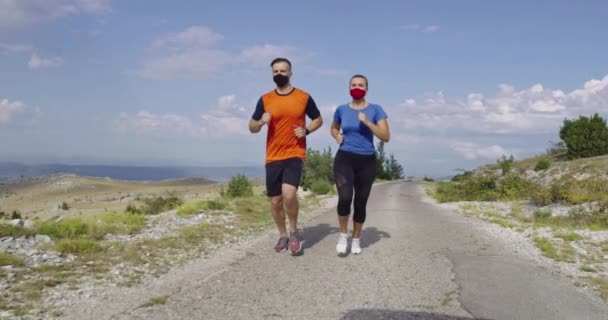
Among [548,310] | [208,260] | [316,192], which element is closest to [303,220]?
[208,260]

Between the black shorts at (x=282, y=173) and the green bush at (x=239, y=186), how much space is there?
13.4 meters

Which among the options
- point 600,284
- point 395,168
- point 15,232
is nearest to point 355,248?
point 600,284

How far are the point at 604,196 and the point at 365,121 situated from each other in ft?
39.0

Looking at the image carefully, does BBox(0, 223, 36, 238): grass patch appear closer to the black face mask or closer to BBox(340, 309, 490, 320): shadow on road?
the black face mask

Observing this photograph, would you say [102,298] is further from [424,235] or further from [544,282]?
[424,235]

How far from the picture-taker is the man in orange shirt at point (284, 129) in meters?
6.59

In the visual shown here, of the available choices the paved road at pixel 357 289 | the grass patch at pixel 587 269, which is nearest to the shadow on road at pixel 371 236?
the paved road at pixel 357 289

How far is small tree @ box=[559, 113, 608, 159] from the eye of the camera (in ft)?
125

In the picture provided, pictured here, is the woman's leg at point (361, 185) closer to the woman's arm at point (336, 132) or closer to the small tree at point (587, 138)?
the woman's arm at point (336, 132)

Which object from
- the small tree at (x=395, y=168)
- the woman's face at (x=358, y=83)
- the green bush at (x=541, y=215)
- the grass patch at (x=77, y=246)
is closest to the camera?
the grass patch at (x=77, y=246)

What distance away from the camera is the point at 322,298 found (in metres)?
4.76

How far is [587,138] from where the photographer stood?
39.1 meters

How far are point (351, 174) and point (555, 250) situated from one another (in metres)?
3.87

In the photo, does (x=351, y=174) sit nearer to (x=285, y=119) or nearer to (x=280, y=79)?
(x=285, y=119)
